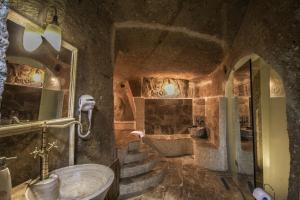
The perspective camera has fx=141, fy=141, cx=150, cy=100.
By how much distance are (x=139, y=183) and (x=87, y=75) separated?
1.83 meters

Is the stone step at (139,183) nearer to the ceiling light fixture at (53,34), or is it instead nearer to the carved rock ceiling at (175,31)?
the ceiling light fixture at (53,34)

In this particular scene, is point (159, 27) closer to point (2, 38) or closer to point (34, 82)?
point (34, 82)

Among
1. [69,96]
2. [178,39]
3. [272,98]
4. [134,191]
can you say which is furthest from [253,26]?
[134,191]

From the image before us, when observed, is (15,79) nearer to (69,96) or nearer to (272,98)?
(69,96)

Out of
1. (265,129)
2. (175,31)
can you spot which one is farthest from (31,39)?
(265,129)

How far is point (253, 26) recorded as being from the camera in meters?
1.75

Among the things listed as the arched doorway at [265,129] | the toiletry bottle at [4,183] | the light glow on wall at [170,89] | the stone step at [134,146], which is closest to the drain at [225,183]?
the arched doorway at [265,129]

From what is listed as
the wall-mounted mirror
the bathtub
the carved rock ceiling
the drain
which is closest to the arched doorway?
the drain

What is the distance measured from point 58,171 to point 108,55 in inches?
59.0

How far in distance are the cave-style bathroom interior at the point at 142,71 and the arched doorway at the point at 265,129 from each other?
14 millimetres

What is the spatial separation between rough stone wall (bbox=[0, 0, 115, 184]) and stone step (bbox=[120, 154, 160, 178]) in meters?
0.54

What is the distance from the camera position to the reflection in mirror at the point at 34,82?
0.83 meters

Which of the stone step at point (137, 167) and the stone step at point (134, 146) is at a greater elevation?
the stone step at point (134, 146)

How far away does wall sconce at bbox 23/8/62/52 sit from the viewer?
91 cm
